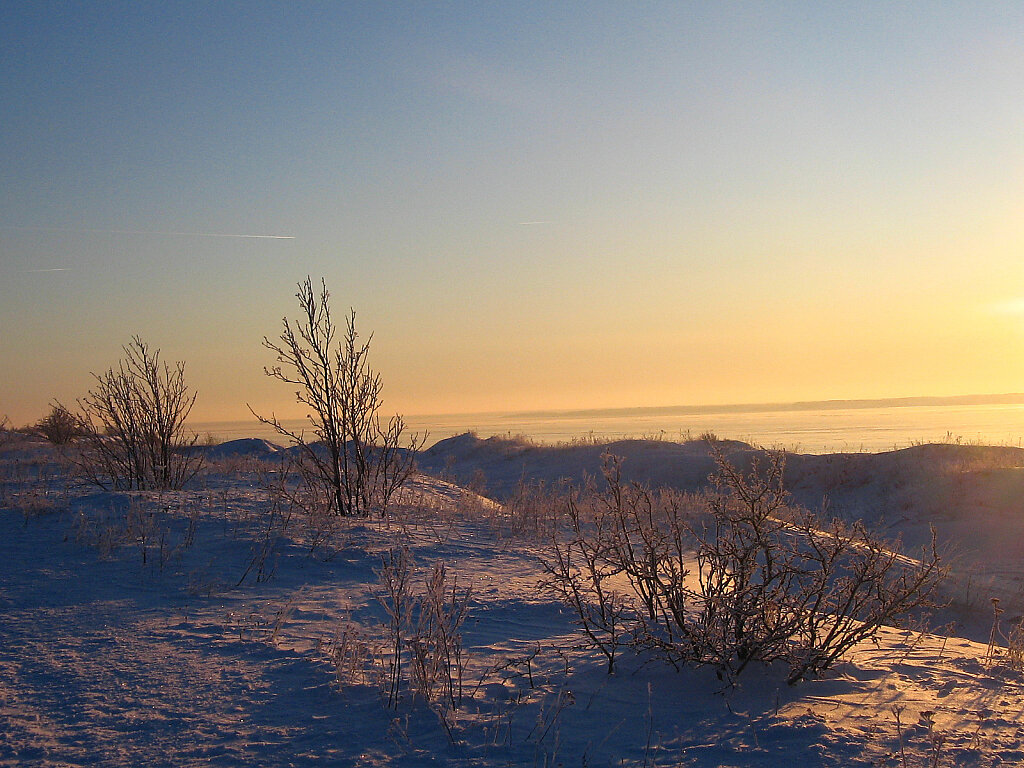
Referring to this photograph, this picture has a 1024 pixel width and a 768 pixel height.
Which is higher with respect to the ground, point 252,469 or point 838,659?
point 252,469

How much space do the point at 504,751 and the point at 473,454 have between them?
22.8 metres

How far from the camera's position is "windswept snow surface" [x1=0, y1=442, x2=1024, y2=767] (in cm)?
320

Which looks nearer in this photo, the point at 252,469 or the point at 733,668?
the point at 733,668

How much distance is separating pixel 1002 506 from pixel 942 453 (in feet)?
13.2

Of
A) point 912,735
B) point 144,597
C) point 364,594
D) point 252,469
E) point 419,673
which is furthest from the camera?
point 252,469

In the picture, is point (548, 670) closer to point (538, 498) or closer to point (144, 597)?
point (144, 597)

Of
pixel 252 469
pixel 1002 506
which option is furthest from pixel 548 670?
pixel 1002 506

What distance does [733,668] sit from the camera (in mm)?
4062

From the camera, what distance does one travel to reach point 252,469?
41.5 ft

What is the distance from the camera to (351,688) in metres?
3.82

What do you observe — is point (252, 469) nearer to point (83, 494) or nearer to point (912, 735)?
point (83, 494)

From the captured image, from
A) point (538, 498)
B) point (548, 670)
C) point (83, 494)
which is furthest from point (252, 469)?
point (548, 670)

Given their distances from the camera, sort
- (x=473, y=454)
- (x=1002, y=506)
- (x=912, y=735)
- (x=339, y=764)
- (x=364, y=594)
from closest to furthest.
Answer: (x=339, y=764) → (x=912, y=735) → (x=364, y=594) → (x=1002, y=506) → (x=473, y=454)

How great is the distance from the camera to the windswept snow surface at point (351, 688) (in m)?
3.20
